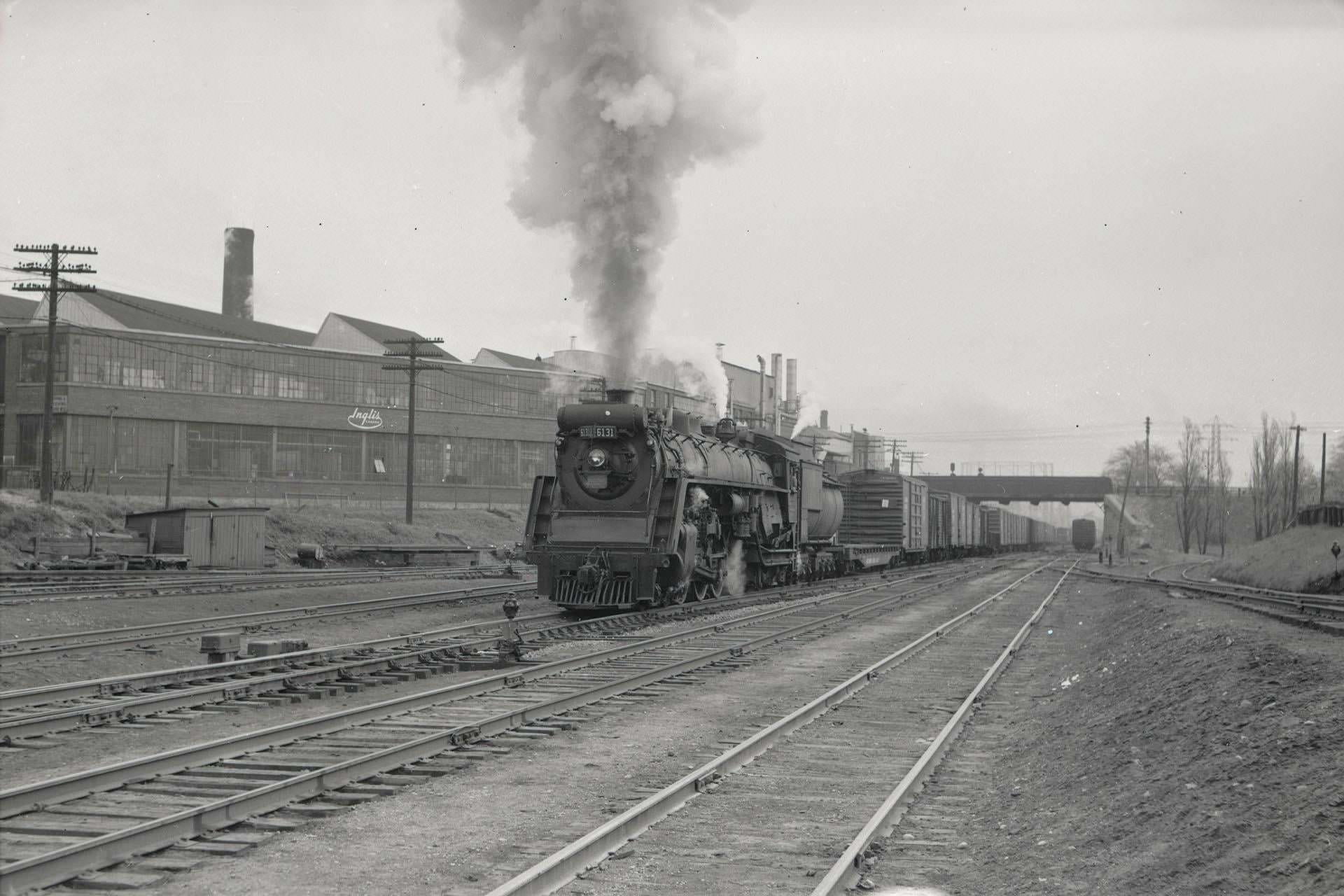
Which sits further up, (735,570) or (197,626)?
(735,570)

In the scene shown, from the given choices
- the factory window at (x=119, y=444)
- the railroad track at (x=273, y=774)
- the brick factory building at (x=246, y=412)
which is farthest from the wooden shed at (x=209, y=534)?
the railroad track at (x=273, y=774)

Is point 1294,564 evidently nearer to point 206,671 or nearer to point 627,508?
point 627,508

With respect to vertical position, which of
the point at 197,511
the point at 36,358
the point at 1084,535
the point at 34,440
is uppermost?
the point at 36,358

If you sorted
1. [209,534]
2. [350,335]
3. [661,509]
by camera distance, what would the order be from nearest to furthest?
[661,509]
[209,534]
[350,335]

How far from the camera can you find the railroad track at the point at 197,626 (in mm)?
14312

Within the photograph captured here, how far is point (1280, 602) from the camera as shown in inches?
957

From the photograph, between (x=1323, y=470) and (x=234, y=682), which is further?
(x=1323, y=470)

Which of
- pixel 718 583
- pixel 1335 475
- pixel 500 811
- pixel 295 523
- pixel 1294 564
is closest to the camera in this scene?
pixel 500 811

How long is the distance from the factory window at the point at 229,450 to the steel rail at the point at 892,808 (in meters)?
46.7

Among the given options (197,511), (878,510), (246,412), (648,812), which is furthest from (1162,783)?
(246,412)

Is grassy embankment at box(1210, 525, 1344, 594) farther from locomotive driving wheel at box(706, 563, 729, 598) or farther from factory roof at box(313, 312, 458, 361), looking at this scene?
factory roof at box(313, 312, 458, 361)

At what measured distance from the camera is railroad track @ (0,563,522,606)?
22109mm

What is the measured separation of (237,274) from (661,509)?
6302 cm

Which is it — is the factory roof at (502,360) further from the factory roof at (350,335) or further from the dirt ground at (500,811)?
the dirt ground at (500,811)
